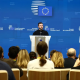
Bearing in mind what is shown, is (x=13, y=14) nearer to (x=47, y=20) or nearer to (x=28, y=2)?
(x=28, y=2)

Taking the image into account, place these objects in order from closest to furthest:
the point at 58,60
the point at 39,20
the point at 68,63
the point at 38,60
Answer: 1. the point at 38,60
2. the point at 58,60
3. the point at 68,63
4. the point at 39,20

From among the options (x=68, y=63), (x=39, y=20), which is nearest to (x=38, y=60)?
(x=68, y=63)

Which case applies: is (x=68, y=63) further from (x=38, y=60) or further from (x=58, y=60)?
(x=38, y=60)

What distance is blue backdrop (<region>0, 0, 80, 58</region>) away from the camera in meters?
7.60

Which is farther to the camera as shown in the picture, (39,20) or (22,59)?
(39,20)

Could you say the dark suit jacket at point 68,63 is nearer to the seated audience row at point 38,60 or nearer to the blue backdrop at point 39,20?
the seated audience row at point 38,60

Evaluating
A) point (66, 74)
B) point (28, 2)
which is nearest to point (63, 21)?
point (28, 2)

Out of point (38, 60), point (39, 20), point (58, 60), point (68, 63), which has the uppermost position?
point (39, 20)

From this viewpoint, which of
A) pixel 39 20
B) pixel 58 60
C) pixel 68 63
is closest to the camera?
pixel 58 60

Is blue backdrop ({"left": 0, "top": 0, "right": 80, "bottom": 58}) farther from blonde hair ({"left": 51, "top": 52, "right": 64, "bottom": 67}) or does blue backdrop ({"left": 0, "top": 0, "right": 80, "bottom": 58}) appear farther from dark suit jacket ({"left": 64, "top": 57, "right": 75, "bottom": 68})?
blonde hair ({"left": 51, "top": 52, "right": 64, "bottom": 67})

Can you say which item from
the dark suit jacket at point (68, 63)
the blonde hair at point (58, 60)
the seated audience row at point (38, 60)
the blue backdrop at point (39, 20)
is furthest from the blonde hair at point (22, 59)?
the blue backdrop at point (39, 20)

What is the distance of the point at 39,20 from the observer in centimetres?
759

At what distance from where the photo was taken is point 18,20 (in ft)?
25.1

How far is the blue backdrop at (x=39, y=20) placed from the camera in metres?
7.60
